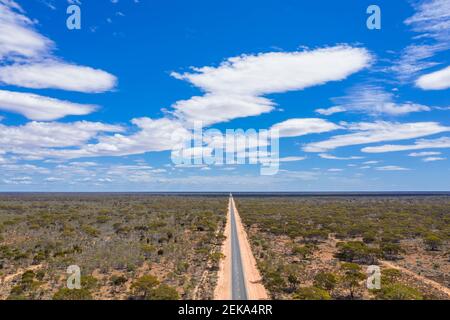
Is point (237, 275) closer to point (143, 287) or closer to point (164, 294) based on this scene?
point (164, 294)

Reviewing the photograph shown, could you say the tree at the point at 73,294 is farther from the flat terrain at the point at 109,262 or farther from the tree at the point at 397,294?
the tree at the point at 397,294

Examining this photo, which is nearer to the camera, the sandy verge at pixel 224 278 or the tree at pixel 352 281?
the sandy verge at pixel 224 278

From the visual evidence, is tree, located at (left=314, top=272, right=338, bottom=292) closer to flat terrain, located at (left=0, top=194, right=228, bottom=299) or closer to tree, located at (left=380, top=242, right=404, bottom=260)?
flat terrain, located at (left=0, top=194, right=228, bottom=299)

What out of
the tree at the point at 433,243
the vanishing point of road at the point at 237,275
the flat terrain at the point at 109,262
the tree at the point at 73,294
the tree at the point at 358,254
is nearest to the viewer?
the tree at the point at 73,294

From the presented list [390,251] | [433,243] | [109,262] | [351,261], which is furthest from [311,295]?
[433,243]

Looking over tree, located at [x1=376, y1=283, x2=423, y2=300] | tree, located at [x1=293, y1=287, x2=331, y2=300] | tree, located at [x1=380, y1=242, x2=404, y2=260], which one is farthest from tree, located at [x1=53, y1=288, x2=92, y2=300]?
tree, located at [x1=380, y1=242, x2=404, y2=260]

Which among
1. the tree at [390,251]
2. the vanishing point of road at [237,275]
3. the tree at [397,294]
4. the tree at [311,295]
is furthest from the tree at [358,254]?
the tree at [311,295]

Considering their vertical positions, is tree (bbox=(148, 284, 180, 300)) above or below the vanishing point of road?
above
